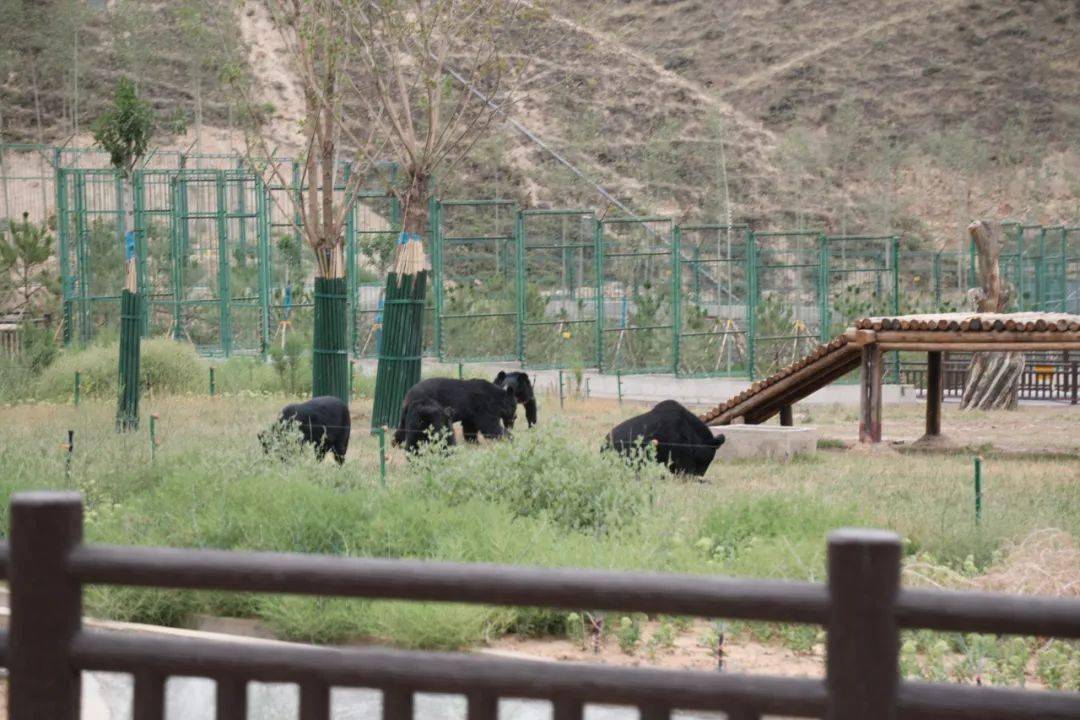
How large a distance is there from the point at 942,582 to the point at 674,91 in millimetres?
52054

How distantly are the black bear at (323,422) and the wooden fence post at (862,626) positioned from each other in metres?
10.2

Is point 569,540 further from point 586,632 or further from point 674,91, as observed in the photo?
point 674,91

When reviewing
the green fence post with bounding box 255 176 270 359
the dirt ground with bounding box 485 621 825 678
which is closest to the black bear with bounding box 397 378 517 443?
the dirt ground with bounding box 485 621 825 678

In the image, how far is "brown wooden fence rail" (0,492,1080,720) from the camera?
276 cm

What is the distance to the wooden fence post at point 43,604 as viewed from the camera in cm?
308

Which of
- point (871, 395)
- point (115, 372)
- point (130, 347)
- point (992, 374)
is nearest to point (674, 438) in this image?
point (871, 395)

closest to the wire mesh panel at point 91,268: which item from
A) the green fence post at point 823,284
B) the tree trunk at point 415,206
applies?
the tree trunk at point 415,206

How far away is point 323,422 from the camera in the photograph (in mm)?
13211

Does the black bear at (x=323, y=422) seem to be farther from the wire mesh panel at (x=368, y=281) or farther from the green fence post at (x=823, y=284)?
the green fence post at (x=823, y=284)

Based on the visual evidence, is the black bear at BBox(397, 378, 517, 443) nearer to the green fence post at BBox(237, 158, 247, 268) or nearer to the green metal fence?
the green metal fence

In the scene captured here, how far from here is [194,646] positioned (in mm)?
3105

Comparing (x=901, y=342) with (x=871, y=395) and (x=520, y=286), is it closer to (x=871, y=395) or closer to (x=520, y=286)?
(x=871, y=395)

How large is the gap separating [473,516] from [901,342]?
8.20 meters

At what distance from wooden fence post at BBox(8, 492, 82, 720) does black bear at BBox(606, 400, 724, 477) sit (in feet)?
33.1
